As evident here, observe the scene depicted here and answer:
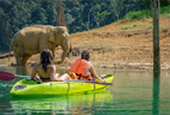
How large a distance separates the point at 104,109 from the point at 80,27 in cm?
5914

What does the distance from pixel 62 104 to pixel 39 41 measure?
1578 centimetres

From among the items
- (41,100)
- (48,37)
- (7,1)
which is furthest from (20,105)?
(7,1)

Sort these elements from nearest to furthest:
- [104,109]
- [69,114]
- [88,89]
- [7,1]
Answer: [69,114] → [104,109] → [88,89] → [7,1]

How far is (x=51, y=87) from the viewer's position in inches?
386

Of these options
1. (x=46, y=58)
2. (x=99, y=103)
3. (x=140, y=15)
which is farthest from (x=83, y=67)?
(x=140, y=15)

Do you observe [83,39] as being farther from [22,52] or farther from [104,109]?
[104,109]

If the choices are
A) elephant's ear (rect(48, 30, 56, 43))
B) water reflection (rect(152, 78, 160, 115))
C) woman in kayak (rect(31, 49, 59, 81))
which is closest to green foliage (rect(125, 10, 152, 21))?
elephant's ear (rect(48, 30, 56, 43))

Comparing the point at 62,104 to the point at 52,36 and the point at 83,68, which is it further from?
the point at 52,36

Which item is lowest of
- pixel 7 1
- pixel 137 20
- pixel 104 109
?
pixel 104 109

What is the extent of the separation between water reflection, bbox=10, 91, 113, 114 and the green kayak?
0.52 ft

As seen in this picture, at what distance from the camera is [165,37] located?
2700 centimetres

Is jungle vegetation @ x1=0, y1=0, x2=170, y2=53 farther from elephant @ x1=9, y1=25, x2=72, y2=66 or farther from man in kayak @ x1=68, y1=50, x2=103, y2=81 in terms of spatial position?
man in kayak @ x1=68, y1=50, x2=103, y2=81

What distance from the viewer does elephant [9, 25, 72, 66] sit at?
23.0 metres

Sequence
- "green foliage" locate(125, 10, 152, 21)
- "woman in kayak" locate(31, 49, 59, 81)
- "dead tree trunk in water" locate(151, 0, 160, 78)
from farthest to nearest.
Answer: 1. "green foliage" locate(125, 10, 152, 21)
2. "dead tree trunk in water" locate(151, 0, 160, 78)
3. "woman in kayak" locate(31, 49, 59, 81)
